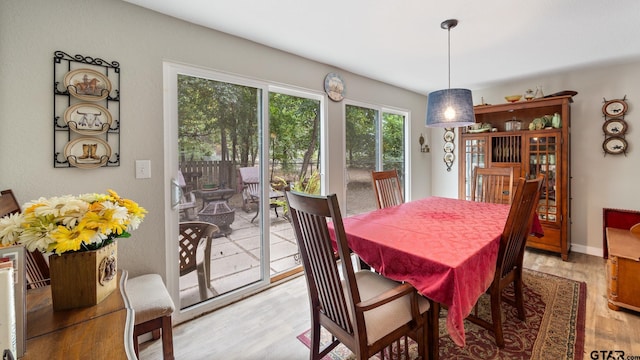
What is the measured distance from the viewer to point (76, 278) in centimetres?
89

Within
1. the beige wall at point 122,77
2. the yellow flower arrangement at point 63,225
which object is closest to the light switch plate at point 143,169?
the beige wall at point 122,77

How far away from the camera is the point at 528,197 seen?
1.64 m

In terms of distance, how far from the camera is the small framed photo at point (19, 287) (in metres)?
0.69

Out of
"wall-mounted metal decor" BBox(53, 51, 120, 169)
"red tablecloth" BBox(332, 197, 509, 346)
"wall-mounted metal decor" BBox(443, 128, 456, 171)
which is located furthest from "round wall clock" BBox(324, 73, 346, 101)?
"wall-mounted metal decor" BBox(443, 128, 456, 171)

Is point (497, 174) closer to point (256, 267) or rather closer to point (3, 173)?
point (256, 267)

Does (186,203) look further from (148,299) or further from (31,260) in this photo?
(31,260)

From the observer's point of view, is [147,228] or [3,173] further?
[147,228]

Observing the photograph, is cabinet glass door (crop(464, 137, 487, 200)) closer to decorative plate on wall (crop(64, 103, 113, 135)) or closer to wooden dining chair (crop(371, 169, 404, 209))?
wooden dining chair (crop(371, 169, 404, 209))

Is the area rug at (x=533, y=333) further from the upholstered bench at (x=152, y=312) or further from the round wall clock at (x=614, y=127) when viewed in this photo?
the round wall clock at (x=614, y=127)

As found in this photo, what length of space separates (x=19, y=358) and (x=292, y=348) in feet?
4.66

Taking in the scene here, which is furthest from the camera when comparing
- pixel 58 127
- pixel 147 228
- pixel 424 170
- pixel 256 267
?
pixel 424 170

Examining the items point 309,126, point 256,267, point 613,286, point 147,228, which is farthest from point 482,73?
point 147,228

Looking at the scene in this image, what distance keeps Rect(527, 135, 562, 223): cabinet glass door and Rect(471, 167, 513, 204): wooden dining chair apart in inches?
34.5

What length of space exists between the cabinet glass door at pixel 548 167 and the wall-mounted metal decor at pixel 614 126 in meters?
0.56
